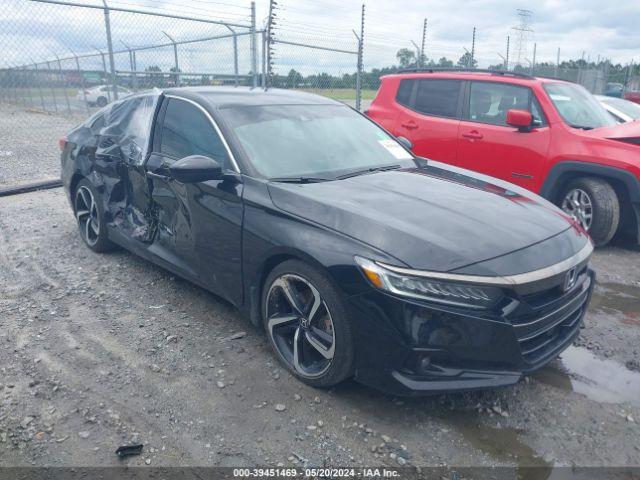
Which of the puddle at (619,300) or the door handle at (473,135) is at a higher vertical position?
the door handle at (473,135)

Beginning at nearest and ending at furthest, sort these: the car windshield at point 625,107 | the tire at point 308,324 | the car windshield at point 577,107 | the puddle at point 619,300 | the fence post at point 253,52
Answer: the tire at point 308,324 < the puddle at point 619,300 < the car windshield at point 577,107 < the car windshield at point 625,107 < the fence post at point 253,52

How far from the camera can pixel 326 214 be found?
9.14 ft

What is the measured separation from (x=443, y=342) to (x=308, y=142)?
177 centimetres

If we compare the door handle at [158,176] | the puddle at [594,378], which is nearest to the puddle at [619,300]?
the puddle at [594,378]

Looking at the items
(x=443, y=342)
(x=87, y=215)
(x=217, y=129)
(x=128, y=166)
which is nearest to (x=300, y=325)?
(x=443, y=342)

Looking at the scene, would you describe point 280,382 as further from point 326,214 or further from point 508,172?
point 508,172

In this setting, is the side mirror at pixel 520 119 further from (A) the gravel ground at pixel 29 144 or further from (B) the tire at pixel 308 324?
(A) the gravel ground at pixel 29 144

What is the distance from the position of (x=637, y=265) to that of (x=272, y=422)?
413 cm

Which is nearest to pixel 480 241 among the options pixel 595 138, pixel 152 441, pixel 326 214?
pixel 326 214

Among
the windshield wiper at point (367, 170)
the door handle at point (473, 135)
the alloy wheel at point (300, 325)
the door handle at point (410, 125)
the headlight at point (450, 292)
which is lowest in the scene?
the alloy wheel at point (300, 325)

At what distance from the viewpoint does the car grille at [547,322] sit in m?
2.52

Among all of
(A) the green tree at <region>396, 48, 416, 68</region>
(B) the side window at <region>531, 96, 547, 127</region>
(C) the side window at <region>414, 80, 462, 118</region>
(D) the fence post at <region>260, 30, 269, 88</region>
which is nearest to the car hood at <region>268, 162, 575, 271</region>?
(B) the side window at <region>531, 96, 547, 127</region>

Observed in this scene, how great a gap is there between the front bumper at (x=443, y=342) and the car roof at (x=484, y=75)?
4.27 m

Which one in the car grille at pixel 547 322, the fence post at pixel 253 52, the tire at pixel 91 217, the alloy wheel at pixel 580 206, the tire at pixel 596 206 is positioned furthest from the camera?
the fence post at pixel 253 52
